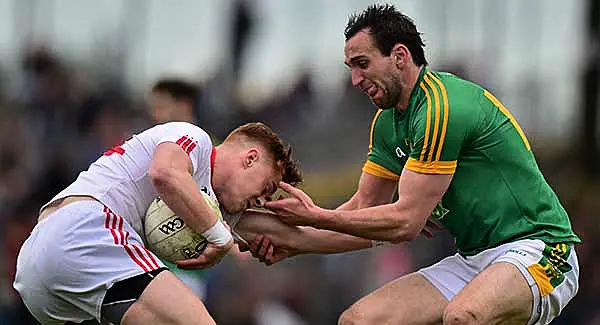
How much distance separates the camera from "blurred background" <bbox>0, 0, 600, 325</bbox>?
15383 mm

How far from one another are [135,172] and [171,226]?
332 mm

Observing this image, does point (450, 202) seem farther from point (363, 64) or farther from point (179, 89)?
point (179, 89)

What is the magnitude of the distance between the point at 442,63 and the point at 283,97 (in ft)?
5.94

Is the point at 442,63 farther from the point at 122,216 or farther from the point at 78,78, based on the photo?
the point at 122,216

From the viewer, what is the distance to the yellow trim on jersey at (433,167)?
8.62 meters

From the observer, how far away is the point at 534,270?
28.4ft

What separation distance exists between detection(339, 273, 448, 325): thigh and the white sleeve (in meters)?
1.29

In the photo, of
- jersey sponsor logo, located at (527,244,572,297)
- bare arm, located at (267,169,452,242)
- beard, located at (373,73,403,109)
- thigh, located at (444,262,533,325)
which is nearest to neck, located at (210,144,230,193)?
bare arm, located at (267,169,452,242)

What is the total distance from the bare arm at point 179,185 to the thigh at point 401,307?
1.23m

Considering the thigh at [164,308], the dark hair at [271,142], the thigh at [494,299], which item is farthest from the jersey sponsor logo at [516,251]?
the thigh at [164,308]

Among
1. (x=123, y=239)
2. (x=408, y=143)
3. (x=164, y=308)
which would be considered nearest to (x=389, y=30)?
(x=408, y=143)

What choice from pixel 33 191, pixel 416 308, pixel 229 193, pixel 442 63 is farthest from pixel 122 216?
pixel 442 63

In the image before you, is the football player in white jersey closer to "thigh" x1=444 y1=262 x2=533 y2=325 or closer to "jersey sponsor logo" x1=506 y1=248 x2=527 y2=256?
"thigh" x1=444 y1=262 x2=533 y2=325

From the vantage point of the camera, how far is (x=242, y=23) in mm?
17812
